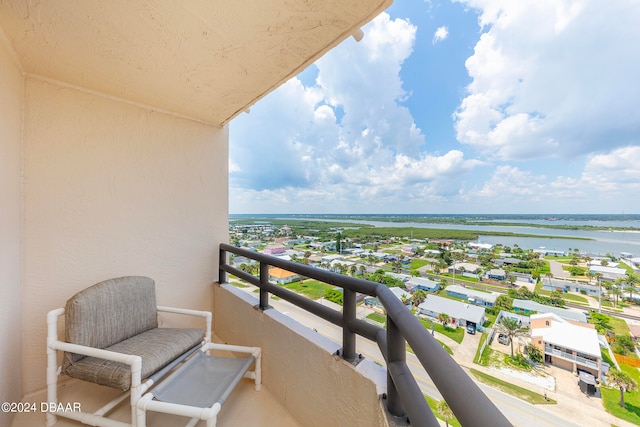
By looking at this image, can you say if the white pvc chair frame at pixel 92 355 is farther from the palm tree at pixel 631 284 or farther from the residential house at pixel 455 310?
the palm tree at pixel 631 284

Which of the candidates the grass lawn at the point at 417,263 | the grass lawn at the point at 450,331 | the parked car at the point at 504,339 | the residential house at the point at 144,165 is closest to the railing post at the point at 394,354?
the residential house at the point at 144,165

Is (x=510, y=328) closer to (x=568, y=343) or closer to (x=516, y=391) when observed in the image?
(x=568, y=343)

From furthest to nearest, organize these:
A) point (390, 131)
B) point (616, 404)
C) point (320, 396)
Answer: point (390, 131) → point (320, 396) → point (616, 404)

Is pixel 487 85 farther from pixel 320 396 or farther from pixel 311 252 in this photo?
pixel 320 396

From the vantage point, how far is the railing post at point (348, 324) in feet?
4.01

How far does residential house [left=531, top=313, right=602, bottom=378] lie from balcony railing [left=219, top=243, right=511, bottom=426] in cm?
76

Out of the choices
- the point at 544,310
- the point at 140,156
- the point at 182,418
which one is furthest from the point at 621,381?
the point at 140,156

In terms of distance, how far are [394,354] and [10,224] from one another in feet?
8.00

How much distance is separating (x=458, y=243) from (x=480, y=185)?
3.24ft

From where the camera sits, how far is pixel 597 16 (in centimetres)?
166

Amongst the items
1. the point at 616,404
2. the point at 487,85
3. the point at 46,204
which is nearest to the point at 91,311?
the point at 46,204

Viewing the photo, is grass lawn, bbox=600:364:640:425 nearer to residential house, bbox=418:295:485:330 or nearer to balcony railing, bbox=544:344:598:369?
balcony railing, bbox=544:344:598:369

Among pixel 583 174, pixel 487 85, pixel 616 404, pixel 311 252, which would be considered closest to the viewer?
pixel 616 404

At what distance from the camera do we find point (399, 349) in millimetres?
870
